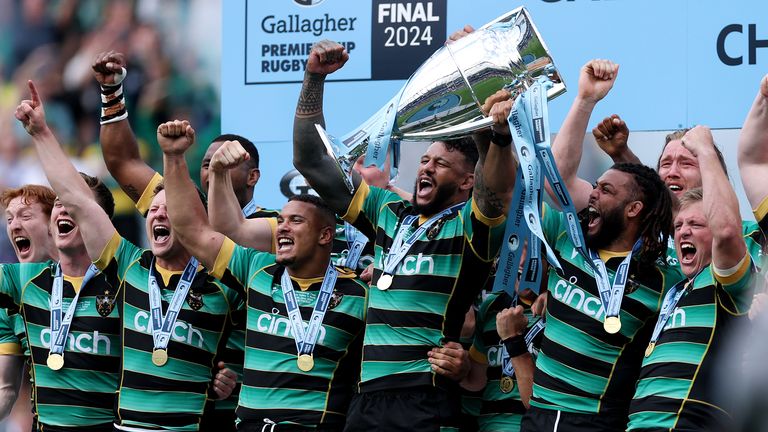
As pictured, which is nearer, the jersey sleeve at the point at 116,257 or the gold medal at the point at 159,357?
the gold medal at the point at 159,357

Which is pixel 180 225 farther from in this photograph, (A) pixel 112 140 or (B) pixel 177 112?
(B) pixel 177 112

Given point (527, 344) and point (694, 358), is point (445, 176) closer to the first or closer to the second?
point (527, 344)

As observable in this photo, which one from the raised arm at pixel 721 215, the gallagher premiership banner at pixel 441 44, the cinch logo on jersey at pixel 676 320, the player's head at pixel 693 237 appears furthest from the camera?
the gallagher premiership banner at pixel 441 44

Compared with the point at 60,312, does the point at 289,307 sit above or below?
above

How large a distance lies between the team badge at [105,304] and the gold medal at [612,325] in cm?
209

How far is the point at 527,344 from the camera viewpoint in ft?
14.1

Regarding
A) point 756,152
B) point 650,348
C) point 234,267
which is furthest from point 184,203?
point 756,152

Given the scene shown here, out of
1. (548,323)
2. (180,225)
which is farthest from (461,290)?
(180,225)

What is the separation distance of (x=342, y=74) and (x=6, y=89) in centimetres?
209

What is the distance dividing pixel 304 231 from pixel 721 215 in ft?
5.55

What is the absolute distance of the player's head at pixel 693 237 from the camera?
376cm

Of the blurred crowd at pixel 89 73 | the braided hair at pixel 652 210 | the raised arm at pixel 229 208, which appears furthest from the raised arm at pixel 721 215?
the blurred crowd at pixel 89 73

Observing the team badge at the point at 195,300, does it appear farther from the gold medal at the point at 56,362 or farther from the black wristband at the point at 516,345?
the black wristband at the point at 516,345

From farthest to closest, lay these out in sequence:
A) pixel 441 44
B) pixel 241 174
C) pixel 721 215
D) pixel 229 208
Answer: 1. pixel 441 44
2. pixel 241 174
3. pixel 229 208
4. pixel 721 215
